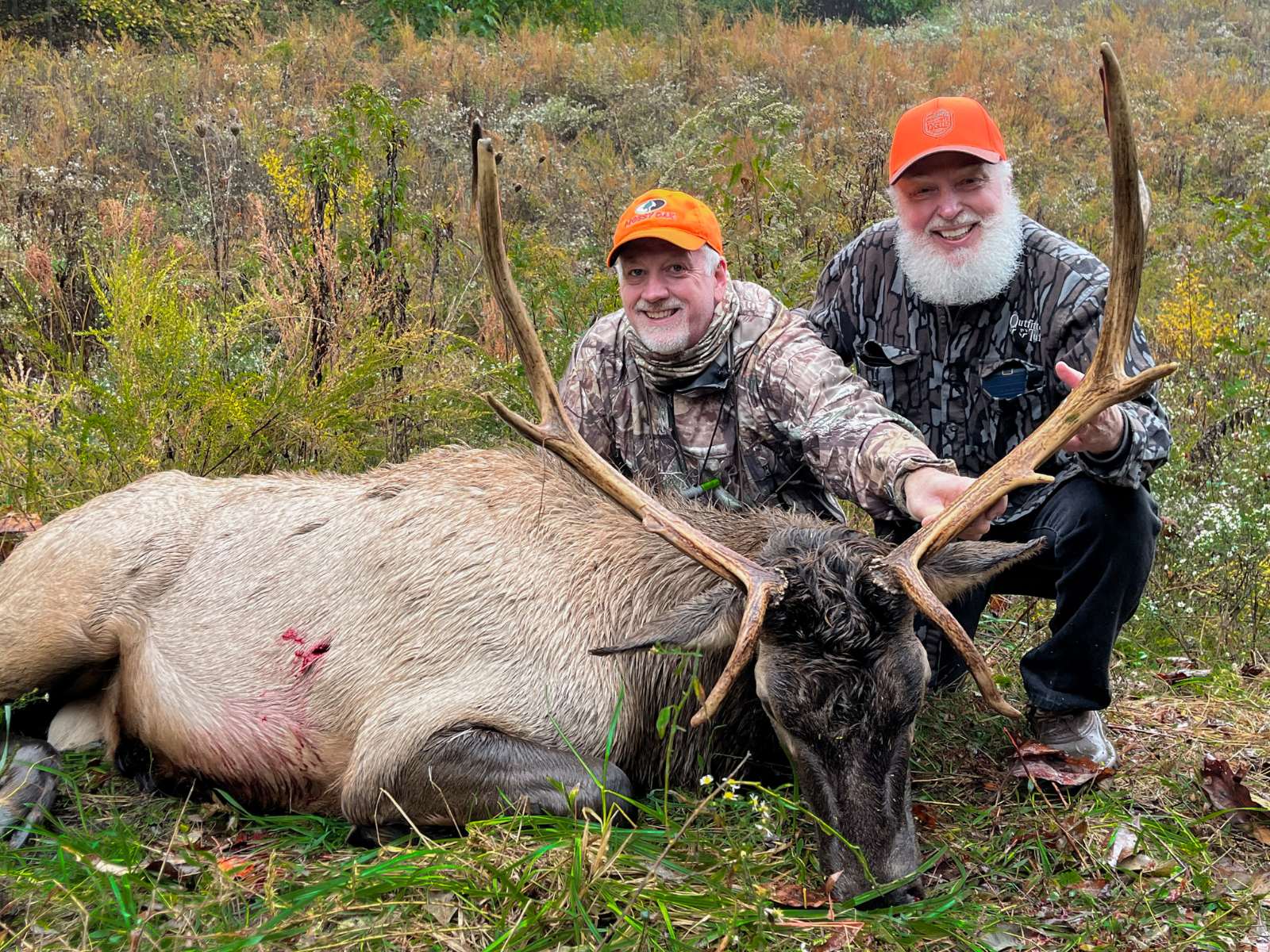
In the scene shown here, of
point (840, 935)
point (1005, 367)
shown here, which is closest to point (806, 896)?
point (840, 935)

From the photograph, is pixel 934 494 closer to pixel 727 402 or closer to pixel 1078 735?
pixel 1078 735

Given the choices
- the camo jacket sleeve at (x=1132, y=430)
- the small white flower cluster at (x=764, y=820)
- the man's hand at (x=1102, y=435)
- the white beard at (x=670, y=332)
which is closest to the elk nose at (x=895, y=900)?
the small white flower cluster at (x=764, y=820)

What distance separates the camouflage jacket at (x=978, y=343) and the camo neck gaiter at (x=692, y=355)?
1.90 ft

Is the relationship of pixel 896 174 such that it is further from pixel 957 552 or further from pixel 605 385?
pixel 957 552

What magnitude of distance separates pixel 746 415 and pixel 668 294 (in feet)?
1.98

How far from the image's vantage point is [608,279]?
6691 millimetres

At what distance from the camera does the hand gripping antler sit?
3.12 meters

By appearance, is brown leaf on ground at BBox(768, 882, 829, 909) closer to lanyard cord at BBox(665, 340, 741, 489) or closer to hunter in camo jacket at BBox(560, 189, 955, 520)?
hunter in camo jacket at BBox(560, 189, 955, 520)

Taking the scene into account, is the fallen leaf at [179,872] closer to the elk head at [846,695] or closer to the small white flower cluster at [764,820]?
the elk head at [846,695]

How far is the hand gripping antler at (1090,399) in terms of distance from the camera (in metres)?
3.12

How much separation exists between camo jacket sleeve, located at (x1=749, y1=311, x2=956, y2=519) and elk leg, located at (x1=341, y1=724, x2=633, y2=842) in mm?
1388

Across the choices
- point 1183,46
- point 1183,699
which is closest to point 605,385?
point 1183,699

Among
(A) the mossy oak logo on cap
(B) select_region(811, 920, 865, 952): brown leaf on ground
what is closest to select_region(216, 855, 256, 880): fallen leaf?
(B) select_region(811, 920, 865, 952): brown leaf on ground

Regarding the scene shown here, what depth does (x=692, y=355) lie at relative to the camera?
4867 mm
